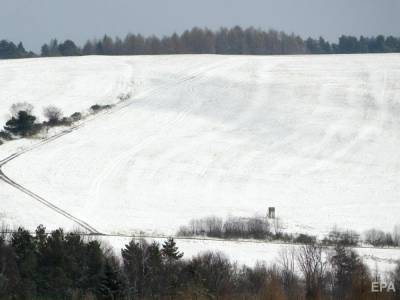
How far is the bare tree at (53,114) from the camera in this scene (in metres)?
62.3

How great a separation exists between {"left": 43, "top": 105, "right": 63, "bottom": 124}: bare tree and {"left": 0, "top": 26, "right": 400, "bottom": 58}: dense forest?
50477 mm

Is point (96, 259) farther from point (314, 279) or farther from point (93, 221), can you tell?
point (93, 221)

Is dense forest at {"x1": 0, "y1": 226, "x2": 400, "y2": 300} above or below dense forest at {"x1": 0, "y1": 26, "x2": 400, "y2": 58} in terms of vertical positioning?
below

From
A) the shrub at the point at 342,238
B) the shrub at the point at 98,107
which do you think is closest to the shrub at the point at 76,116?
the shrub at the point at 98,107

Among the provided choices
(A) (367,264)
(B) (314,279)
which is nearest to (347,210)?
(A) (367,264)

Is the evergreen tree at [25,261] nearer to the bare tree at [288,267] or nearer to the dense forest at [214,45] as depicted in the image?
the bare tree at [288,267]

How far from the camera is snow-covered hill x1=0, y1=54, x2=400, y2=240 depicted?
152ft

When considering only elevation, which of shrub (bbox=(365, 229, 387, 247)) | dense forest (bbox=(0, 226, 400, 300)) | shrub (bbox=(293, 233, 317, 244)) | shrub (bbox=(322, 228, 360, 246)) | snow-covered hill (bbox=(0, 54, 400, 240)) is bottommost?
shrub (bbox=(365, 229, 387, 247))

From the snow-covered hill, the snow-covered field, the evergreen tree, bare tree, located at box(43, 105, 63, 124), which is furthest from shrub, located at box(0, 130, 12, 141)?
the evergreen tree

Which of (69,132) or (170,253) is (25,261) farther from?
(69,132)

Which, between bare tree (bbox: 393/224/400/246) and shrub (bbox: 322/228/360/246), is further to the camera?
bare tree (bbox: 393/224/400/246)

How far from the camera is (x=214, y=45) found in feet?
427

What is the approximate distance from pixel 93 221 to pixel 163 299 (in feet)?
50.5

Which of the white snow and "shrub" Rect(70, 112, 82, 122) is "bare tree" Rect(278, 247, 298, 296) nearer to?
the white snow
